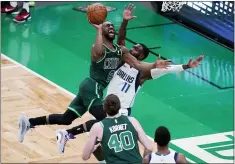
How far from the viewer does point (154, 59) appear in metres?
15.3

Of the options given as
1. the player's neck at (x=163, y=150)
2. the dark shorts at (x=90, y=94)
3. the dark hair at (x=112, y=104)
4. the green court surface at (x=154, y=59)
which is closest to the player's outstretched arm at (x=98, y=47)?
the dark shorts at (x=90, y=94)

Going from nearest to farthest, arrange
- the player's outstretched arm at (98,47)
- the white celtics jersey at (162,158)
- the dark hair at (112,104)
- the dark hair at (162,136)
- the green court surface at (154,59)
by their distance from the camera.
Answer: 1. the dark hair at (162,136)
2. the white celtics jersey at (162,158)
3. the dark hair at (112,104)
4. the player's outstretched arm at (98,47)
5. the green court surface at (154,59)

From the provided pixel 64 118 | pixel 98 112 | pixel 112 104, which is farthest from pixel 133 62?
pixel 112 104

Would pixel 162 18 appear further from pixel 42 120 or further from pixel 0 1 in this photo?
pixel 42 120

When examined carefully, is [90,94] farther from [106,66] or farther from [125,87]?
[125,87]

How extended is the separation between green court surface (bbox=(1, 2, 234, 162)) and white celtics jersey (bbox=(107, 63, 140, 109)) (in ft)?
5.92

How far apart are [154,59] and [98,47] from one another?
6034 mm

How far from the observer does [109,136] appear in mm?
7980

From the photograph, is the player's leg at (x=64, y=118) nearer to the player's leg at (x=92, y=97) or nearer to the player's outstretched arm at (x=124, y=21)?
the player's leg at (x=92, y=97)

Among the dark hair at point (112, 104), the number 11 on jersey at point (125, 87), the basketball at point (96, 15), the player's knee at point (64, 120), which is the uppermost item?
the basketball at point (96, 15)

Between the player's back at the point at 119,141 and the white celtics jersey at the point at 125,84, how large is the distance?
2.03m

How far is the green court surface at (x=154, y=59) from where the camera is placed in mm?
12595

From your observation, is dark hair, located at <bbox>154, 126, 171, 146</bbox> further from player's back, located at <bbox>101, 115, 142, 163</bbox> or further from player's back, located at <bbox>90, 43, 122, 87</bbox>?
player's back, located at <bbox>90, 43, 122, 87</bbox>

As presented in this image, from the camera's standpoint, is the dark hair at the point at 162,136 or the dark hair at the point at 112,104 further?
the dark hair at the point at 112,104
